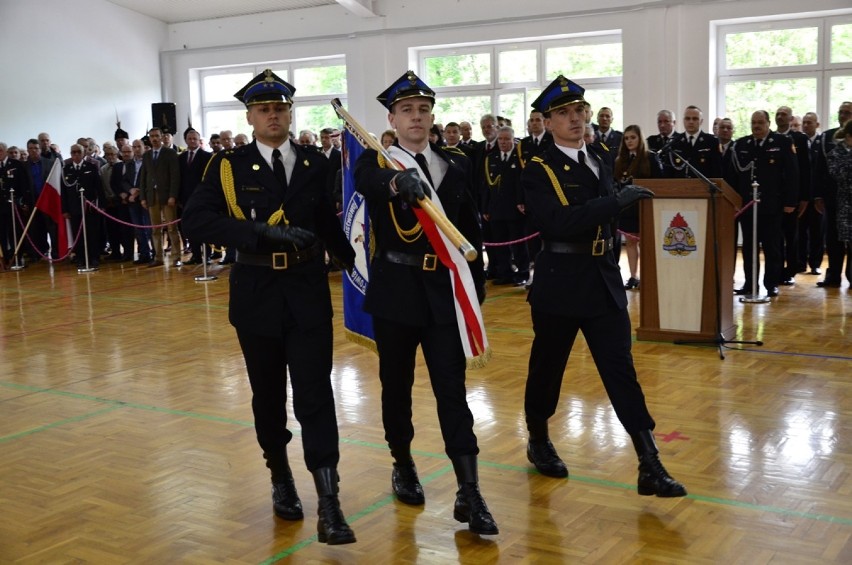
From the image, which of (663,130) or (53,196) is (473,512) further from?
(53,196)

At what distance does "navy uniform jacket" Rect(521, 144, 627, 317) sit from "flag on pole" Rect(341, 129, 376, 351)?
724mm

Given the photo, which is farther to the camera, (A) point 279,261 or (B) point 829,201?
(B) point 829,201

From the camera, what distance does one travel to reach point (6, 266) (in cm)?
1394

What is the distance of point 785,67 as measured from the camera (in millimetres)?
13750

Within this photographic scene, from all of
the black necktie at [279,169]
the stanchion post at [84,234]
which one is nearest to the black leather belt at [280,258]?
the black necktie at [279,169]

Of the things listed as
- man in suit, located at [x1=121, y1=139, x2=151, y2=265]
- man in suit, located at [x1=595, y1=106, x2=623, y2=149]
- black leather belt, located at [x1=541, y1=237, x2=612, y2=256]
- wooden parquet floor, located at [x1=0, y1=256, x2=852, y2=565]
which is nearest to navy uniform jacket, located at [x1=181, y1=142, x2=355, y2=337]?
wooden parquet floor, located at [x1=0, y1=256, x2=852, y2=565]

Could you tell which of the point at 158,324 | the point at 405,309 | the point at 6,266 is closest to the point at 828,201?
the point at 158,324

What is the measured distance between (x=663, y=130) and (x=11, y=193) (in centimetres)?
953

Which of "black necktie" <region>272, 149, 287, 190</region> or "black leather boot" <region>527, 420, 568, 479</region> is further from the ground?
"black necktie" <region>272, 149, 287, 190</region>

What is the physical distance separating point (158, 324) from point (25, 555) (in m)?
5.16

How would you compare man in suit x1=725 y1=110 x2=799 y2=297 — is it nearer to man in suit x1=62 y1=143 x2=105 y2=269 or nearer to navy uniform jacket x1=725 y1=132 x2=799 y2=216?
navy uniform jacket x1=725 y1=132 x2=799 y2=216

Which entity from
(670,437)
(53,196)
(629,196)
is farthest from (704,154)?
(53,196)

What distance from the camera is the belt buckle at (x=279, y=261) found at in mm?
3459

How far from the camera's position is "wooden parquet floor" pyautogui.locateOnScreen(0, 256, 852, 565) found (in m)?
3.40
